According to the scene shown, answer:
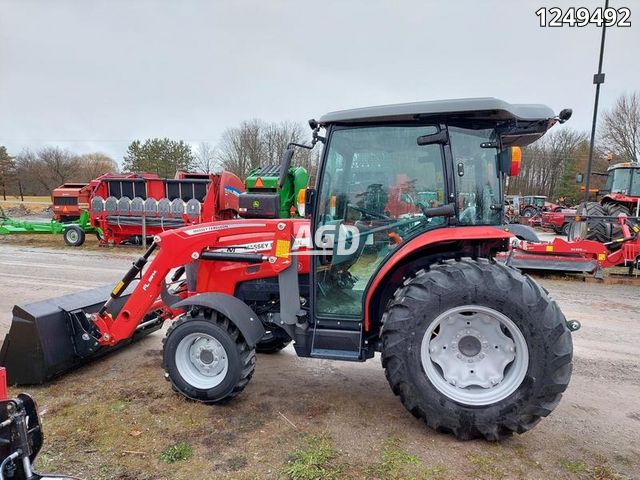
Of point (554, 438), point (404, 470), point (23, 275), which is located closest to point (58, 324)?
point (404, 470)

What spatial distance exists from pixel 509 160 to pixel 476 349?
4.43 ft

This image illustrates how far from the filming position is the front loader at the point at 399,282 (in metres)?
2.71

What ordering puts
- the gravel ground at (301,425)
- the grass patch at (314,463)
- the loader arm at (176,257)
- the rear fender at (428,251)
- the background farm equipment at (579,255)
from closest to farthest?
the grass patch at (314,463)
the gravel ground at (301,425)
the rear fender at (428,251)
the loader arm at (176,257)
the background farm equipment at (579,255)

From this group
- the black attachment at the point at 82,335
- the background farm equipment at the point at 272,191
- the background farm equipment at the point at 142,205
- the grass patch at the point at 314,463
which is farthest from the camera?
the background farm equipment at the point at 142,205

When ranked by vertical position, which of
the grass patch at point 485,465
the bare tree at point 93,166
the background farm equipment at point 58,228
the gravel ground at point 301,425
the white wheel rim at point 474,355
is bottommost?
the gravel ground at point 301,425

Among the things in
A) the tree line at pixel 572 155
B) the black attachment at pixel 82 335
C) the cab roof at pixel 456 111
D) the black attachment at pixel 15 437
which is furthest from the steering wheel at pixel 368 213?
the tree line at pixel 572 155

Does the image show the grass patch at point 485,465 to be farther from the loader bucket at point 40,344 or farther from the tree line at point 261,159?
the tree line at point 261,159

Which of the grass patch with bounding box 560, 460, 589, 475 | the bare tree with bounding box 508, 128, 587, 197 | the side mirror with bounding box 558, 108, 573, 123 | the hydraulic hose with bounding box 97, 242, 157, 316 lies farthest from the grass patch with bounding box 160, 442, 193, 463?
the bare tree with bounding box 508, 128, 587, 197

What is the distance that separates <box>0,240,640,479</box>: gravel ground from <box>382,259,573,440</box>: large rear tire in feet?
0.80

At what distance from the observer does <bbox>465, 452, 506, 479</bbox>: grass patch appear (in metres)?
2.48

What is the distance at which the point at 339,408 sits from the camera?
3270mm

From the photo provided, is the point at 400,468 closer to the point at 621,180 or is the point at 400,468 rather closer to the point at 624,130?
the point at 621,180

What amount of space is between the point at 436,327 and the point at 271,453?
4.52 ft

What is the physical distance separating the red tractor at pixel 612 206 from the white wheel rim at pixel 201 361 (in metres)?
8.56
